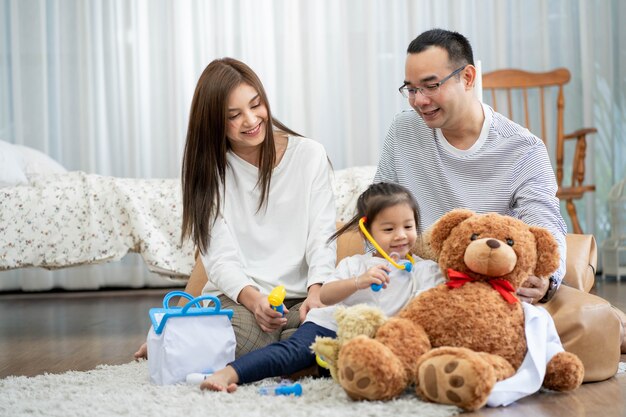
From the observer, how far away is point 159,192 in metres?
3.18

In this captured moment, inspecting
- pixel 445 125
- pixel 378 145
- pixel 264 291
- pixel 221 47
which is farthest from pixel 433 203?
pixel 221 47

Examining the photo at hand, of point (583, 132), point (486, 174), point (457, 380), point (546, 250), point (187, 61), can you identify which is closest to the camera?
point (457, 380)

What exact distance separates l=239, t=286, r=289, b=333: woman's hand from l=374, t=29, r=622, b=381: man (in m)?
0.42

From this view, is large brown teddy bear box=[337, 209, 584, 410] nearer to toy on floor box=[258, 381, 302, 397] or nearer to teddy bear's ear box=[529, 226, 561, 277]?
teddy bear's ear box=[529, 226, 561, 277]

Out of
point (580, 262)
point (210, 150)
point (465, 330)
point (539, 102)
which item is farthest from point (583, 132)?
point (465, 330)

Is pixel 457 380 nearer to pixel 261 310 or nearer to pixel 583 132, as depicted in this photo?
pixel 261 310

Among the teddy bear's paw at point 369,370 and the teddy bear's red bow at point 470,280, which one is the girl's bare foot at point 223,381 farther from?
the teddy bear's red bow at point 470,280

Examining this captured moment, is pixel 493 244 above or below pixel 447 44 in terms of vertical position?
below

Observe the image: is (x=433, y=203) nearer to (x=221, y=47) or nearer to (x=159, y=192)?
(x=159, y=192)

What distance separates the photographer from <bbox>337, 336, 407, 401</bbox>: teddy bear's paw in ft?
4.22

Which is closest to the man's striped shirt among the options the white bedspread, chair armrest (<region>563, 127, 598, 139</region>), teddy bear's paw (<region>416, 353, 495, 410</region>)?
teddy bear's paw (<region>416, 353, 495, 410</region>)

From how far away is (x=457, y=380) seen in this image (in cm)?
126

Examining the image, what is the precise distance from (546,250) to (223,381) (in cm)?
64

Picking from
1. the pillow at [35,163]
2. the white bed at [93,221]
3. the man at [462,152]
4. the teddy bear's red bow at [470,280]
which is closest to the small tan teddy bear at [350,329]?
the teddy bear's red bow at [470,280]
